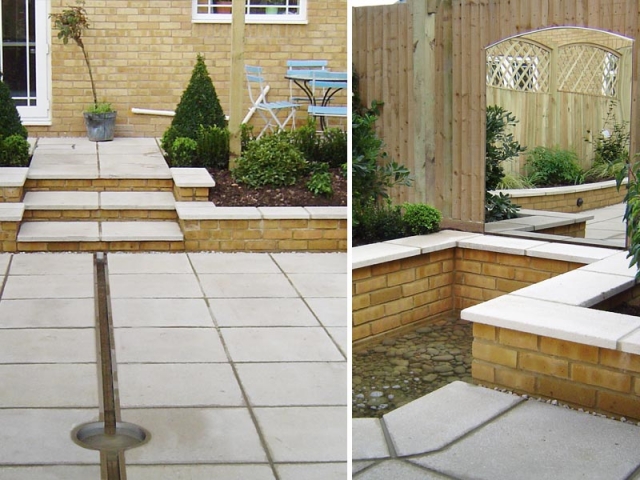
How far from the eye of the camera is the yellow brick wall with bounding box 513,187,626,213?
734 cm

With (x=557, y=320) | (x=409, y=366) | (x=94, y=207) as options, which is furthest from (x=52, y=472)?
(x=94, y=207)

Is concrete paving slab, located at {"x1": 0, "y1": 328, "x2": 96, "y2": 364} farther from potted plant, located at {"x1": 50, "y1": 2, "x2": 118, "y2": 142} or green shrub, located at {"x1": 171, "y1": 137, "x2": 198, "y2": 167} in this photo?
potted plant, located at {"x1": 50, "y1": 2, "x2": 118, "y2": 142}

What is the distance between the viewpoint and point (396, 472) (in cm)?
253

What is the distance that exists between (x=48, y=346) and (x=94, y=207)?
2787 millimetres

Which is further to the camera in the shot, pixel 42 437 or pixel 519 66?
pixel 519 66

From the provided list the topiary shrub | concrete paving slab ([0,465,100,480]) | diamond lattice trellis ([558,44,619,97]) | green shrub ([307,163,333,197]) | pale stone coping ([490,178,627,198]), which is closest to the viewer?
concrete paving slab ([0,465,100,480])

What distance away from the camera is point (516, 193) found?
7.19 m

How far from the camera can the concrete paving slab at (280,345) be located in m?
3.86

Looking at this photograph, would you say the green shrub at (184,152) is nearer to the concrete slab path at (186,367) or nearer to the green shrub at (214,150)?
the green shrub at (214,150)

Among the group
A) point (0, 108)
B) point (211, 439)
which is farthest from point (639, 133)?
point (0, 108)

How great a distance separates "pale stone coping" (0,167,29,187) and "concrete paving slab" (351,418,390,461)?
4498 mm

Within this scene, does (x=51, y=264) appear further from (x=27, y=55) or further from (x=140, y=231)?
(x=27, y=55)

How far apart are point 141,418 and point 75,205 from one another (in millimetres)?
3802

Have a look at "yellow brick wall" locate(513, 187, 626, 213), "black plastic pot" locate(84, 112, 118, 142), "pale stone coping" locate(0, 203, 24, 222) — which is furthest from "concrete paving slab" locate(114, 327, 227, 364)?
"black plastic pot" locate(84, 112, 118, 142)
